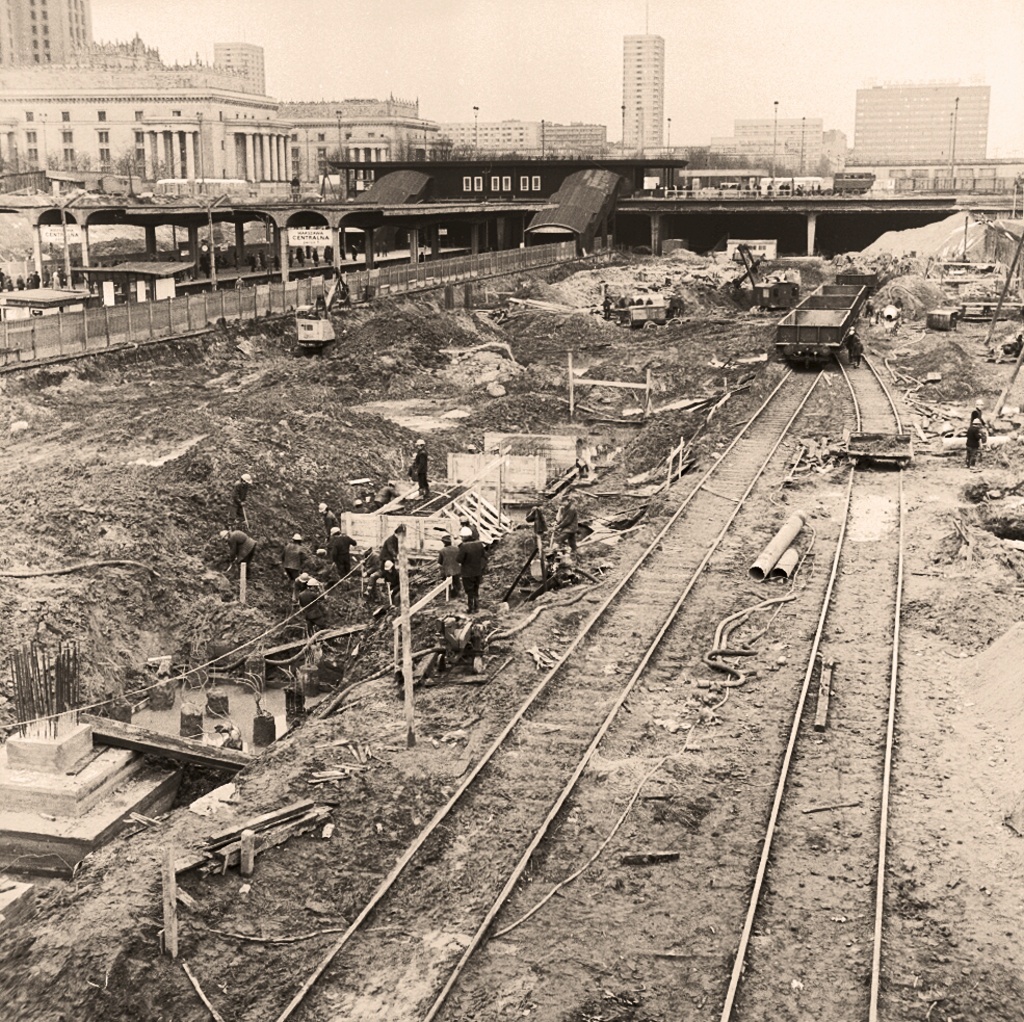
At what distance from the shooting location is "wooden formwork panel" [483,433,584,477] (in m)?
28.2

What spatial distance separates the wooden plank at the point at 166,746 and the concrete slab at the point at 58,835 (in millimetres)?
672

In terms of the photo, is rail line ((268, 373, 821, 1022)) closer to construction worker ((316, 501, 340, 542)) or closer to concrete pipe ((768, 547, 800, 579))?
concrete pipe ((768, 547, 800, 579))

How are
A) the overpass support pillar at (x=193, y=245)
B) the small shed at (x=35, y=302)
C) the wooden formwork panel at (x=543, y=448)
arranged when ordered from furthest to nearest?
1. the overpass support pillar at (x=193, y=245)
2. the small shed at (x=35, y=302)
3. the wooden formwork panel at (x=543, y=448)

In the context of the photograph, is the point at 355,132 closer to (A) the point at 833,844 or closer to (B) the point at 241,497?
(B) the point at 241,497

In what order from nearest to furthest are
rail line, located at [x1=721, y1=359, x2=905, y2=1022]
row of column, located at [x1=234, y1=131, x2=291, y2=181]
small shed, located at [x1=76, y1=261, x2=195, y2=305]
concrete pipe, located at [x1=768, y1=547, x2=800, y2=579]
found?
rail line, located at [x1=721, y1=359, x2=905, y2=1022]
concrete pipe, located at [x1=768, y1=547, x2=800, y2=579]
small shed, located at [x1=76, y1=261, x2=195, y2=305]
row of column, located at [x1=234, y1=131, x2=291, y2=181]

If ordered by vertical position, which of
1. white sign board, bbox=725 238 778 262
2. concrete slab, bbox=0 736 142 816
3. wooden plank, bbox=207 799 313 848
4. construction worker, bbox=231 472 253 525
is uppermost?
white sign board, bbox=725 238 778 262

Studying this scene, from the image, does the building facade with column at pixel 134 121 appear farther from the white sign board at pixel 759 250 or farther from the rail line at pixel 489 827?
the rail line at pixel 489 827

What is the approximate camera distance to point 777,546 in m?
20.3

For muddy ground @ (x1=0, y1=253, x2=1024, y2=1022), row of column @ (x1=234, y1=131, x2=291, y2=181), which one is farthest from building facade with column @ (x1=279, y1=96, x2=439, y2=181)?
muddy ground @ (x1=0, y1=253, x2=1024, y2=1022)

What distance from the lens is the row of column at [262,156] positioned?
134 meters

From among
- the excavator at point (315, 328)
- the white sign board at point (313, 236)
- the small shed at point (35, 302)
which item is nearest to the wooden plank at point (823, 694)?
the excavator at point (315, 328)

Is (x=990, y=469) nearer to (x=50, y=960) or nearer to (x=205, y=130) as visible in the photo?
(x=50, y=960)

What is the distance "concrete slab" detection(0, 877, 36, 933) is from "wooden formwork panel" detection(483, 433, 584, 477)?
17.0 metres

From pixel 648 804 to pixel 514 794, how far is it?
131cm
